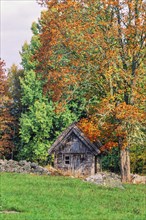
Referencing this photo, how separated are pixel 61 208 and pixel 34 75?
132ft

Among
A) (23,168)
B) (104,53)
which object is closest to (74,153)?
(23,168)

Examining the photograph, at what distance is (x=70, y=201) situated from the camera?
23.2 m

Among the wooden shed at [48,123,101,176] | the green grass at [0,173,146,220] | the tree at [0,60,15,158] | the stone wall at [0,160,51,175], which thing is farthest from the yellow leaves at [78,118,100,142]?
the tree at [0,60,15,158]

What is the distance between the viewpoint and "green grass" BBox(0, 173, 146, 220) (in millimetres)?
19188

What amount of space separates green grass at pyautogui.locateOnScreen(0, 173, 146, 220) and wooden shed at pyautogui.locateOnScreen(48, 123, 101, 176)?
1490 centimetres

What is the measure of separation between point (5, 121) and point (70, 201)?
123 ft

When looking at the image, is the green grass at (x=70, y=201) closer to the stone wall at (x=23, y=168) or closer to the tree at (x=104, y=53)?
the tree at (x=104, y=53)

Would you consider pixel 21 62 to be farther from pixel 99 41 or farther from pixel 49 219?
pixel 49 219

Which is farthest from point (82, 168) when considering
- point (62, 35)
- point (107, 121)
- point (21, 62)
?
point (21, 62)

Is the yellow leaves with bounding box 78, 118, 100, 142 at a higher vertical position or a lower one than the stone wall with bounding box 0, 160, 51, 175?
higher

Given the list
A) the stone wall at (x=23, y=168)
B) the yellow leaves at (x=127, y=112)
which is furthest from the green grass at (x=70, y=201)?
the stone wall at (x=23, y=168)

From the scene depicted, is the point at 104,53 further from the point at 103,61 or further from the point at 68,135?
the point at 68,135

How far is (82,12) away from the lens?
115 feet

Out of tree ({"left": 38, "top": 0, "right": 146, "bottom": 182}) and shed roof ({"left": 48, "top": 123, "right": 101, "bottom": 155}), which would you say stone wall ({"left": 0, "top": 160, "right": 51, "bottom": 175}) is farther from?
tree ({"left": 38, "top": 0, "right": 146, "bottom": 182})
